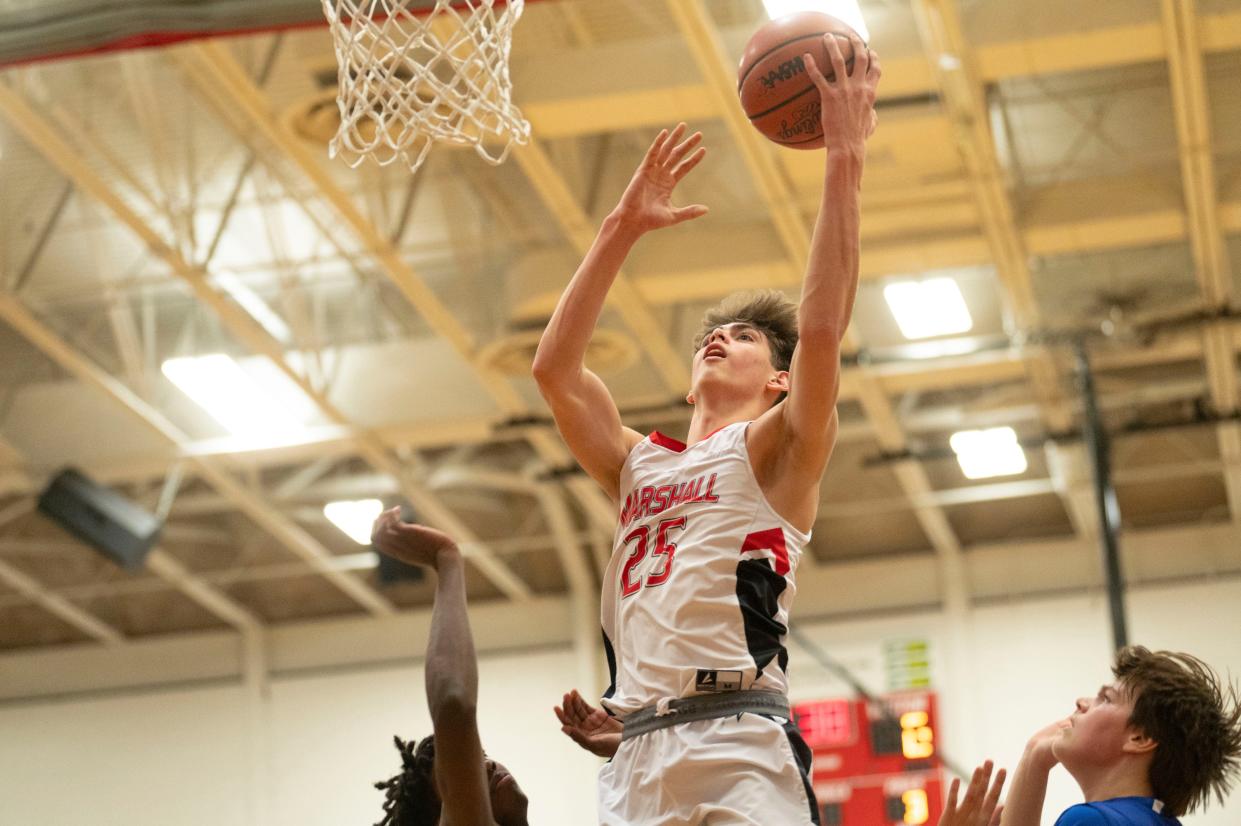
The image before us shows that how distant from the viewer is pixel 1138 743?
3.46m

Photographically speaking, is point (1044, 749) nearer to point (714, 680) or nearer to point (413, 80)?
point (714, 680)

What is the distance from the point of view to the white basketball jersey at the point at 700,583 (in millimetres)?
3170

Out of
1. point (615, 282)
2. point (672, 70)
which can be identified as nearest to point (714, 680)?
point (672, 70)

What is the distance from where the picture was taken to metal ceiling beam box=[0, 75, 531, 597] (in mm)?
11148

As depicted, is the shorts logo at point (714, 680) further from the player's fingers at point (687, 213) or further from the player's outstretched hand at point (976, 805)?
the player's fingers at point (687, 213)

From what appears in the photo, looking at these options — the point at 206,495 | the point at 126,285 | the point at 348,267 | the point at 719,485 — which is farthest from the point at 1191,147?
the point at 206,495

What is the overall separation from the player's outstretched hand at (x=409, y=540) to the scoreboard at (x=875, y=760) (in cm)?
1053

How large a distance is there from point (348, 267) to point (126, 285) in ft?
6.01

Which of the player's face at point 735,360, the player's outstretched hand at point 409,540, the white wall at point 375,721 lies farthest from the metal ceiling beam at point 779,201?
the player's outstretched hand at point 409,540

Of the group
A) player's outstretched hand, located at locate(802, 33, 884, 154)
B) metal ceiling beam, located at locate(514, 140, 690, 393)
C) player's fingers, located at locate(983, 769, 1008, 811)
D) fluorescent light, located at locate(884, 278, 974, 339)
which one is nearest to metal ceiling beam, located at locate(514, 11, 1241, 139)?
metal ceiling beam, located at locate(514, 140, 690, 393)

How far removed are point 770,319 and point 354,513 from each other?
12391mm

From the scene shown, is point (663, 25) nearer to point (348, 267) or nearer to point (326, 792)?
point (348, 267)

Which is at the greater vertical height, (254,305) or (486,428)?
(254,305)

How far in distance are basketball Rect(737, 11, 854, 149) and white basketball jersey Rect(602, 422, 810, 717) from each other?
851mm
